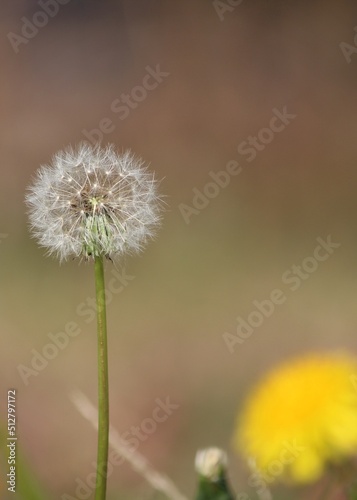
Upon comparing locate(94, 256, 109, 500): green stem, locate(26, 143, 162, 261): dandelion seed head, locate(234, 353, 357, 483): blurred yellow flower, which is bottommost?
locate(234, 353, 357, 483): blurred yellow flower

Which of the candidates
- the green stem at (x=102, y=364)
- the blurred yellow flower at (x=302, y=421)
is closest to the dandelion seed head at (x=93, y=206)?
the green stem at (x=102, y=364)

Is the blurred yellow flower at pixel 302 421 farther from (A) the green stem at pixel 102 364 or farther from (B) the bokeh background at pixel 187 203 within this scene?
(A) the green stem at pixel 102 364

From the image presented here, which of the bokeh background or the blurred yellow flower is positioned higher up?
the bokeh background

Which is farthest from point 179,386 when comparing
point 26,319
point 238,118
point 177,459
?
point 238,118

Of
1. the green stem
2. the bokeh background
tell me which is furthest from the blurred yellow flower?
the green stem

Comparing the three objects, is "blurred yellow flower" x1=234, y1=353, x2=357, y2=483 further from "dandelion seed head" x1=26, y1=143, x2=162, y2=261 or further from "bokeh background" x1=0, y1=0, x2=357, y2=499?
"dandelion seed head" x1=26, y1=143, x2=162, y2=261

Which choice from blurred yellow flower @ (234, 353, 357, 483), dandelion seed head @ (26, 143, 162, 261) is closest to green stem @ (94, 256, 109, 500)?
dandelion seed head @ (26, 143, 162, 261)

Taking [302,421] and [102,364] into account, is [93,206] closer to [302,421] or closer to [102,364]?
[102,364]

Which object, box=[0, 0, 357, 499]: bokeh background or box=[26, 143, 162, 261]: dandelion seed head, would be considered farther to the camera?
box=[0, 0, 357, 499]: bokeh background

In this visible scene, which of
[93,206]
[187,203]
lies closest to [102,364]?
[93,206]
